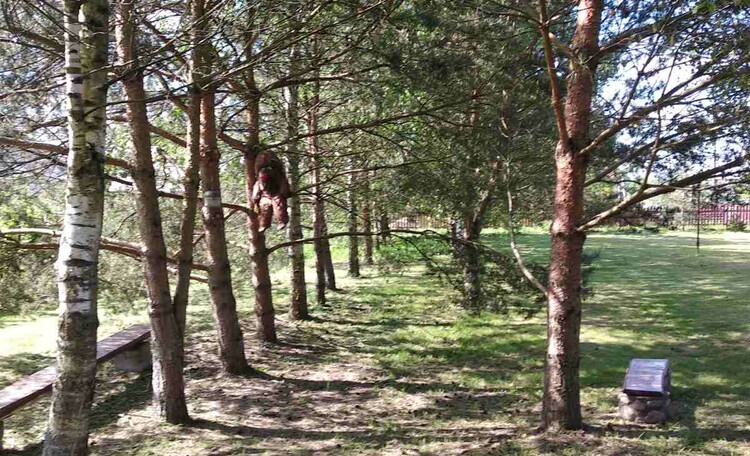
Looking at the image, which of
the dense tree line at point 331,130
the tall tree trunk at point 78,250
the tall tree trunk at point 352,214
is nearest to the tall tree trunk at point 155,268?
the dense tree line at point 331,130

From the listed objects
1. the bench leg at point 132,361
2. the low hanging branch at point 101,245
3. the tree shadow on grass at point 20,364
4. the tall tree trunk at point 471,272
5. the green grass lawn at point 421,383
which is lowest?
the green grass lawn at point 421,383

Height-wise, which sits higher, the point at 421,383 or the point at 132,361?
the point at 132,361

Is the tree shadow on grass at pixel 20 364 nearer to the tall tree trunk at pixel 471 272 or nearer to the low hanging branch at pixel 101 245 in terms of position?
the low hanging branch at pixel 101 245

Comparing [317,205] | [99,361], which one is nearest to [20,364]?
[99,361]

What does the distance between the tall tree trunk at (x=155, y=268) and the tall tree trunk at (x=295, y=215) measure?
2.74 m

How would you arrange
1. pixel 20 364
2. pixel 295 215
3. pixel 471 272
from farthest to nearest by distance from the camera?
1. pixel 295 215
2. pixel 20 364
3. pixel 471 272

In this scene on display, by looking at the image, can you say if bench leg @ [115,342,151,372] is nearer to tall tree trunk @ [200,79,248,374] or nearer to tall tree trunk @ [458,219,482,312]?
tall tree trunk @ [200,79,248,374]

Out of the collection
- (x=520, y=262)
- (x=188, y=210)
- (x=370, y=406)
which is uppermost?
(x=188, y=210)

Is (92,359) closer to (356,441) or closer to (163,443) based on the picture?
(163,443)

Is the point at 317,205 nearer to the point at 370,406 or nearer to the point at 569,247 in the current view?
the point at 370,406

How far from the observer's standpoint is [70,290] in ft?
11.4

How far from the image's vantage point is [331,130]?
7.76 metres

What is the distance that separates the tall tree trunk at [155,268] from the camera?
5.28 metres

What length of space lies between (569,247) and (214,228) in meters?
4.22
